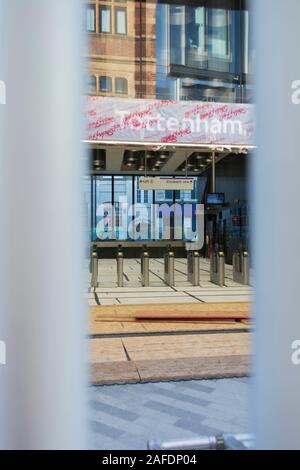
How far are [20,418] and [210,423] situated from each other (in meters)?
1.98

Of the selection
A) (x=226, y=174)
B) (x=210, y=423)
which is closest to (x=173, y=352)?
(x=210, y=423)

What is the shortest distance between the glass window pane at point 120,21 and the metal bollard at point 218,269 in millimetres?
7656

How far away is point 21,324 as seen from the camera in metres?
1.46

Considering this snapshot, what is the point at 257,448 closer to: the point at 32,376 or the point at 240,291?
the point at 32,376

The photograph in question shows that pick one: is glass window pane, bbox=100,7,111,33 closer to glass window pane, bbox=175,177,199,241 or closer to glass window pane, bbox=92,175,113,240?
glass window pane, bbox=92,175,113,240

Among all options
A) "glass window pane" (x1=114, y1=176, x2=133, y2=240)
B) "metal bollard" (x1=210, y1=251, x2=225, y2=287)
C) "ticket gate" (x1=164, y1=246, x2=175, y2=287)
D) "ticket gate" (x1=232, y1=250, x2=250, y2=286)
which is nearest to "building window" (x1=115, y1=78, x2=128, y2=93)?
"ticket gate" (x1=164, y1=246, x2=175, y2=287)

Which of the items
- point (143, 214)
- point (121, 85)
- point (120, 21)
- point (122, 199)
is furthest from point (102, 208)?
point (121, 85)

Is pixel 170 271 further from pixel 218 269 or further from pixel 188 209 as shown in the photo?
pixel 188 209

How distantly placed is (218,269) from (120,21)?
842 cm

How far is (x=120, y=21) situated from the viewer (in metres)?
13.8

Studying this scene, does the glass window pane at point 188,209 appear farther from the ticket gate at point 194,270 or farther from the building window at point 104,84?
the building window at point 104,84

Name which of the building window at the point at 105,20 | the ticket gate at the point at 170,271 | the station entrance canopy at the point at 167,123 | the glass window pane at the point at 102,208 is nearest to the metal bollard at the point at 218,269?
the ticket gate at the point at 170,271

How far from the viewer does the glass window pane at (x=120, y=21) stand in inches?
540

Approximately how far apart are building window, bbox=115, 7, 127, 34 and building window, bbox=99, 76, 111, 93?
8.91ft
